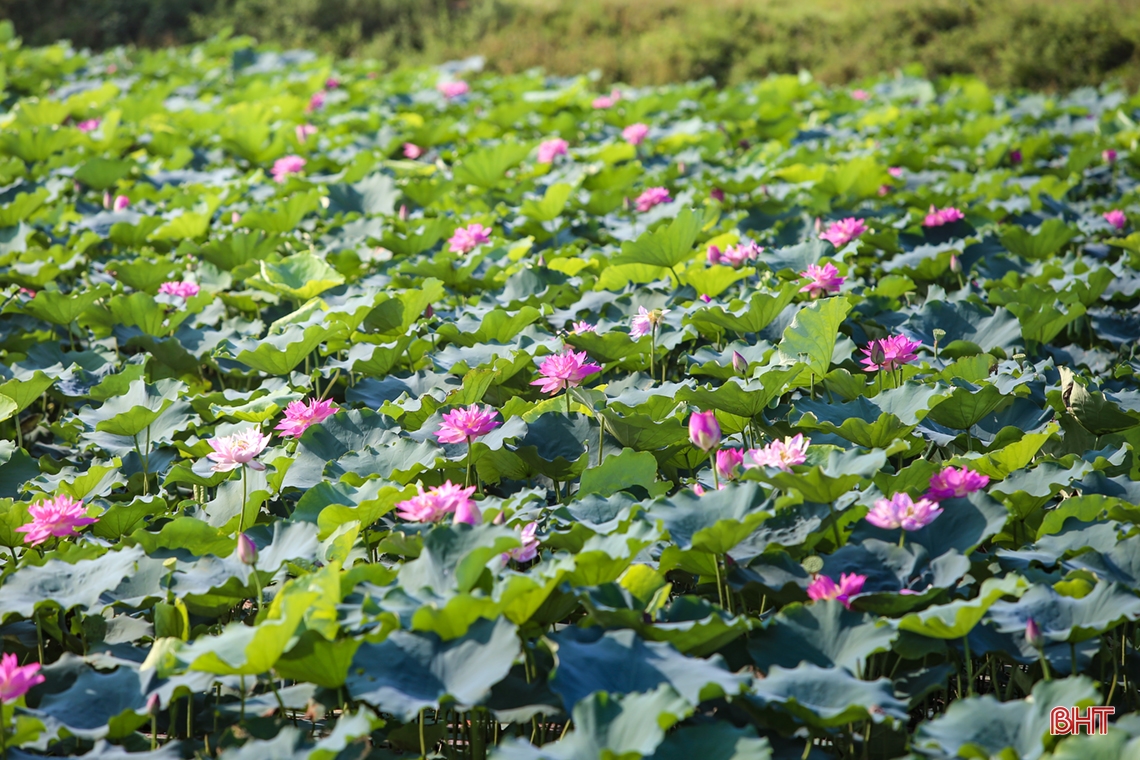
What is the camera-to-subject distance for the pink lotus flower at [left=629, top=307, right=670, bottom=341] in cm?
201

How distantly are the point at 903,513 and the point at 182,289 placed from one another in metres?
2.11

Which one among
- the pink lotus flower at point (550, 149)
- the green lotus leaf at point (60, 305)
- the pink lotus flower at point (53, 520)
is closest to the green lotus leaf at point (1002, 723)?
the pink lotus flower at point (53, 520)

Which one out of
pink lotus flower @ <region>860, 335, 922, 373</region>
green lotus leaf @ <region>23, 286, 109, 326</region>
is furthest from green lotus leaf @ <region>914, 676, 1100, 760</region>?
green lotus leaf @ <region>23, 286, 109, 326</region>

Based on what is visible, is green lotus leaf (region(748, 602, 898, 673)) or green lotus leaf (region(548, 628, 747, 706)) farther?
green lotus leaf (region(748, 602, 898, 673))

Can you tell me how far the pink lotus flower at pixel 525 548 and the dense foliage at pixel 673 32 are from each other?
25.2 ft

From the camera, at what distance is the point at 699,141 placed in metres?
4.48

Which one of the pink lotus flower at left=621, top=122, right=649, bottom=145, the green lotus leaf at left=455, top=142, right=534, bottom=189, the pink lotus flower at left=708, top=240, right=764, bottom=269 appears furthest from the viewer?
the pink lotus flower at left=621, top=122, right=649, bottom=145

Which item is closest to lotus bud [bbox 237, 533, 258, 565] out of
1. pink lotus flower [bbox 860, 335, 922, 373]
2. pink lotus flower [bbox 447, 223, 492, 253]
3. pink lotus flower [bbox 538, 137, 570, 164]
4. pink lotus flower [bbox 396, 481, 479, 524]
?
pink lotus flower [bbox 396, 481, 479, 524]

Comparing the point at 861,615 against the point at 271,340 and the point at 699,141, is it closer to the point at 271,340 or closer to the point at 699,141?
the point at 271,340

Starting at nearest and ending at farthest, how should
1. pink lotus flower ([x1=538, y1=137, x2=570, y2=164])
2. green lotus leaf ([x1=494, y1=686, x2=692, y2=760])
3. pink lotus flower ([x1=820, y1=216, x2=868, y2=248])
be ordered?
green lotus leaf ([x1=494, y1=686, x2=692, y2=760])
pink lotus flower ([x1=820, y1=216, x2=868, y2=248])
pink lotus flower ([x1=538, y1=137, x2=570, y2=164])

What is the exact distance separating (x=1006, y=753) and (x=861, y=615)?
0.25 metres

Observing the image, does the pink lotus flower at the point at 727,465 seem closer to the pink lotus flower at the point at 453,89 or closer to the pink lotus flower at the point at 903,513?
the pink lotus flower at the point at 903,513

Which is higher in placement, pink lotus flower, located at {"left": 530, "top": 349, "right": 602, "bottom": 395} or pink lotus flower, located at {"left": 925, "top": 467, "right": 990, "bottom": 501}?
pink lotus flower, located at {"left": 530, "top": 349, "right": 602, "bottom": 395}

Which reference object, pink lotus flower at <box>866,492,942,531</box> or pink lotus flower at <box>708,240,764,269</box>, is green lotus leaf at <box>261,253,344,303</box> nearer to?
pink lotus flower at <box>708,240,764,269</box>
